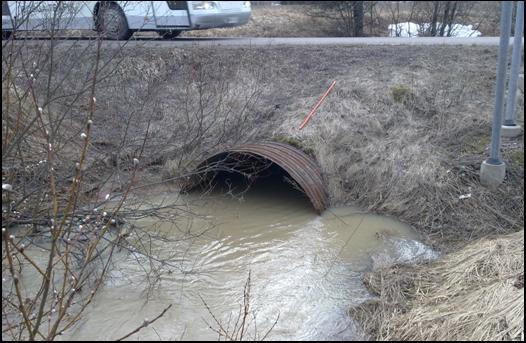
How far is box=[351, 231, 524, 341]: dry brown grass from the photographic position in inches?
159

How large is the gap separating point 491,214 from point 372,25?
37.0 ft

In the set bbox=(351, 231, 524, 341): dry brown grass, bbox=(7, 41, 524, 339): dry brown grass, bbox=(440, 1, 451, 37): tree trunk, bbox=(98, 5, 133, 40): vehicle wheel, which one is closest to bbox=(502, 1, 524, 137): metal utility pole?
bbox=(7, 41, 524, 339): dry brown grass

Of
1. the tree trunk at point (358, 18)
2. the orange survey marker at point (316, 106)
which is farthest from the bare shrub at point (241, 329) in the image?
the tree trunk at point (358, 18)

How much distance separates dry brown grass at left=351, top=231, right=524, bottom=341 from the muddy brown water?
0.27 metres

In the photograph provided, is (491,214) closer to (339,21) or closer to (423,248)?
(423,248)

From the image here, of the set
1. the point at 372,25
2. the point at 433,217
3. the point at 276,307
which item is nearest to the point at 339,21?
the point at 372,25

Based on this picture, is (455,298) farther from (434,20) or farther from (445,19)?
(445,19)

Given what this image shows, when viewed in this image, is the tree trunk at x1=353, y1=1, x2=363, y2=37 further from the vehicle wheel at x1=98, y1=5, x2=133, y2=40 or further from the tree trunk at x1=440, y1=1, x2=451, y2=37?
the vehicle wheel at x1=98, y1=5, x2=133, y2=40

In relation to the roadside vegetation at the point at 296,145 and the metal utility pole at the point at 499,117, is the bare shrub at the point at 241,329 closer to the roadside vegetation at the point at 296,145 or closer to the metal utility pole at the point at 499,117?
the roadside vegetation at the point at 296,145

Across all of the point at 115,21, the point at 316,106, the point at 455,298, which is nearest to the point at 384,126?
the point at 316,106

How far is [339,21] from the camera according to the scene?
16891mm

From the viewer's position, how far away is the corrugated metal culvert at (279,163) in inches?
276

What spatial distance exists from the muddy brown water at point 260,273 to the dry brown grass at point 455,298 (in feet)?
0.87

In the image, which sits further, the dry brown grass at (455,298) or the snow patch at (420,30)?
the snow patch at (420,30)
